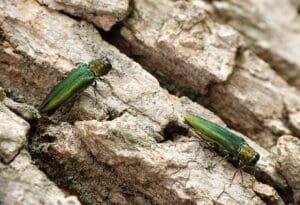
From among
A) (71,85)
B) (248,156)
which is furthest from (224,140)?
(71,85)

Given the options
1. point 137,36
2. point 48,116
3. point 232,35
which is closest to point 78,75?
point 48,116

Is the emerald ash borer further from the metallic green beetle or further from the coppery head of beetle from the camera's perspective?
the coppery head of beetle

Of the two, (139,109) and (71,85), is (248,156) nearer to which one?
(139,109)

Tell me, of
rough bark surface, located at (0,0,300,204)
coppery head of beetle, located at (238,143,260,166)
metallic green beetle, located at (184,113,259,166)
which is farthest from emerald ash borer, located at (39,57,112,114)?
coppery head of beetle, located at (238,143,260,166)

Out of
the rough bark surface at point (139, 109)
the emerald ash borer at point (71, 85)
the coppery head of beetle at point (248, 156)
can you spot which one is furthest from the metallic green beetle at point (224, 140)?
the emerald ash borer at point (71, 85)

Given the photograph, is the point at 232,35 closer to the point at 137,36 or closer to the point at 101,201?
the point at 137,36

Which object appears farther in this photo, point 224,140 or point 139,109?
point 224,140
